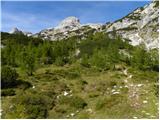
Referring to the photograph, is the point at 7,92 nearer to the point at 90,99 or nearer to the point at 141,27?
the point at 90,99

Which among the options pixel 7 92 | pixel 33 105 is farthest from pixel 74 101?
pixel 7 92

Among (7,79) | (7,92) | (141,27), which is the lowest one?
(7,92)

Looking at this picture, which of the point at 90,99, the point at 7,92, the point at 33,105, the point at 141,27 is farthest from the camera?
the point at 141,27

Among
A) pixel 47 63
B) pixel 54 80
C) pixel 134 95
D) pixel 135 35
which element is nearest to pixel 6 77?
pixel 54 80

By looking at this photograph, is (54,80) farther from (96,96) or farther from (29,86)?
(96,96)

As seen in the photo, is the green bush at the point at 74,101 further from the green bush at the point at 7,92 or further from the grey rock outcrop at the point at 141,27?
the grey rock outcrop at the point at 141,27

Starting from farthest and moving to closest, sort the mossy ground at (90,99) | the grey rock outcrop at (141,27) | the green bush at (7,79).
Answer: the grey rock outcrop at (141,27)
the green bush at (7,79)
the mossy ground at (90,99)

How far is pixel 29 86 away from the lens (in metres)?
36.0

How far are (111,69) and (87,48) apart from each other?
79.7 feet

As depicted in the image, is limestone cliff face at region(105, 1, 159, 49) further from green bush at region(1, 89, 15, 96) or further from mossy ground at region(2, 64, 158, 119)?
green bush at region(1, 89, 15, 96)

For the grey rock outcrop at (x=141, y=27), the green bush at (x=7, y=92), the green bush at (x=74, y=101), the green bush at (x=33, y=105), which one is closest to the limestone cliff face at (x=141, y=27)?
the grey rock outcrop at (x=141, y=27)

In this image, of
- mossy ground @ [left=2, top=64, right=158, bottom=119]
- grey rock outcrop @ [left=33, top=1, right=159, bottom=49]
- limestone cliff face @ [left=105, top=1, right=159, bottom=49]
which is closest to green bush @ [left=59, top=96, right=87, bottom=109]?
mossy ground @ [left=2, top=64, right=158, bottom=119]

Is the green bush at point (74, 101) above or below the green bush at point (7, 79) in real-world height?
below

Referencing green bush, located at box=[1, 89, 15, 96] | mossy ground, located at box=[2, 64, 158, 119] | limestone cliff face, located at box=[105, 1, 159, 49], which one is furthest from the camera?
limestone cliff face, located at box=[105, 1, 159, 49]
